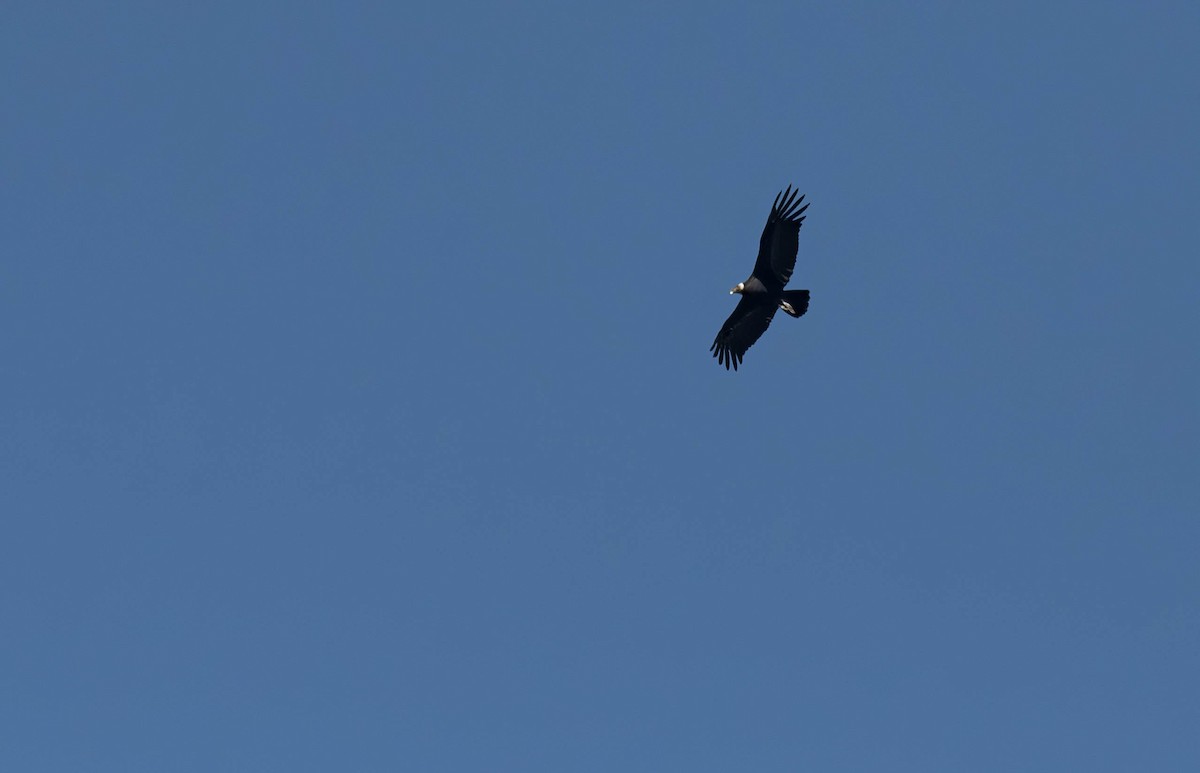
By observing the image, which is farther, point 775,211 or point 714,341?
point 714,341

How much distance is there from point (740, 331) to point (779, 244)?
5495 mm

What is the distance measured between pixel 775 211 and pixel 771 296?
405 cm

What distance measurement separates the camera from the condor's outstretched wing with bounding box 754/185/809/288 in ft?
239

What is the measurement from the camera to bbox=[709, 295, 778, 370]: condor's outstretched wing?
250ft

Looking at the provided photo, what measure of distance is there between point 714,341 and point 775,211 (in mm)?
7678

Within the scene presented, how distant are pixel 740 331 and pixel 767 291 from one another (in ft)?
10.6

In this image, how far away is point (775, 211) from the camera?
7294 cm

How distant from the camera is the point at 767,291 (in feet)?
245

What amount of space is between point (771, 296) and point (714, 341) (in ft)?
13.8

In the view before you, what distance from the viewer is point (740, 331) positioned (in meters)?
77.3

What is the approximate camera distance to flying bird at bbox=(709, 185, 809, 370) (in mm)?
72938

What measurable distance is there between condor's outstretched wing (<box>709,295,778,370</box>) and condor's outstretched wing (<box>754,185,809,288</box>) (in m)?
2.03

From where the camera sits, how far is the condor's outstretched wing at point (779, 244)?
72875 millimetres

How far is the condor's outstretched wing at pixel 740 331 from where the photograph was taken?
76312 millimetres
